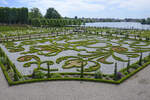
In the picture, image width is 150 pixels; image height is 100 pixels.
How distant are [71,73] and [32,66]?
4.14 m

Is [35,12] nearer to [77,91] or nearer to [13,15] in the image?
[13,15]

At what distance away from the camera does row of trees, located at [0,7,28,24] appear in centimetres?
5679

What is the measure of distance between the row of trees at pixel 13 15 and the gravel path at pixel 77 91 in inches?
2208

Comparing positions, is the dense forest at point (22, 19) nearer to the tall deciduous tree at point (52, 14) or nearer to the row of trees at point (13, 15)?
the row of trees at point (13, 15)

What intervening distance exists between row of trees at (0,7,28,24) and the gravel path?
2208 inches

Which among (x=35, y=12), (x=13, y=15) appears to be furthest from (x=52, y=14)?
(x=13, y=15)

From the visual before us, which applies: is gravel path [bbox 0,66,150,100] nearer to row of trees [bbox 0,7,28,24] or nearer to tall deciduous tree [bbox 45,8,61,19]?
row of trees [bbox 0,7,28,24]

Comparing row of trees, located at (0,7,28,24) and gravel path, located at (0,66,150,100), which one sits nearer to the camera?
gravel path, located at (0,66,150,100)

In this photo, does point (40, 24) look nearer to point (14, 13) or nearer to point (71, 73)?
point (14, 13)

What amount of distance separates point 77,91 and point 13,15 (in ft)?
198

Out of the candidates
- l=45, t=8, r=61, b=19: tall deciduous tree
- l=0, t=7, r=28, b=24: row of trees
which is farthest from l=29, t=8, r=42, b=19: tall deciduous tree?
l=0, t=7, r=28, b=24: row of trees

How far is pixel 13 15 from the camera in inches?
2317

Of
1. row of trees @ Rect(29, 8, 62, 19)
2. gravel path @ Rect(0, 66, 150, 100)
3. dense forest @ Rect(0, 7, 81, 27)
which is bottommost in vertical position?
gravel path @ Rect(0, 66, 150, 100)

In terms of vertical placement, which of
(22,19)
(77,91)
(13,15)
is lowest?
(77,91)
